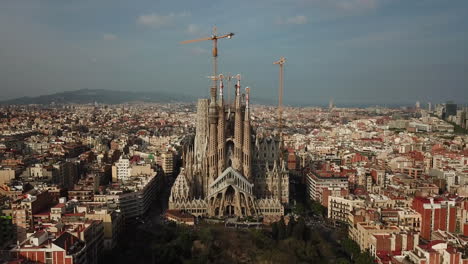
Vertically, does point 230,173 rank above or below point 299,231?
above

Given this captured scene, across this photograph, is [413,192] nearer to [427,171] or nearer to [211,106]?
[427,171]

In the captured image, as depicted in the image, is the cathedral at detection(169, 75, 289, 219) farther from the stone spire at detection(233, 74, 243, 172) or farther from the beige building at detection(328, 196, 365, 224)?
the beige building at detection(328, 196, 365, 224)

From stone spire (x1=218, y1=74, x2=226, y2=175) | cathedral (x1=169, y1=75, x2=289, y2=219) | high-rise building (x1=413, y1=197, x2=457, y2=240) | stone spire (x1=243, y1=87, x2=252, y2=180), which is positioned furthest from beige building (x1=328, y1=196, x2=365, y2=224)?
stone spire (x1=218, y1=74, x2=226, y2=175)

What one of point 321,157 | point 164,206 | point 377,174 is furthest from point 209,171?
point 321,157

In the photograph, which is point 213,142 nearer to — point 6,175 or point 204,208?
point 204,208

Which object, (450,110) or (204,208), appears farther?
(450,110)

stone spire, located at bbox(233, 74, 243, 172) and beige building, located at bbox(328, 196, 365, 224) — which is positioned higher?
stone spire, located at bbox(233, 74, 243, 172)

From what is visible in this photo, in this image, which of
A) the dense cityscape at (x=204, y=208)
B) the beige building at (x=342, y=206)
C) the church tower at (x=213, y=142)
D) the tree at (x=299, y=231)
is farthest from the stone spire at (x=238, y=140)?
the tree at (x=299, y=231)

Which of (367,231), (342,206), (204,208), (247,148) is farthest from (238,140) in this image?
(367,231)

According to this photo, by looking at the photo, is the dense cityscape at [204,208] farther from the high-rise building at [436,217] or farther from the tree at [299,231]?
the tree at [299,231]
